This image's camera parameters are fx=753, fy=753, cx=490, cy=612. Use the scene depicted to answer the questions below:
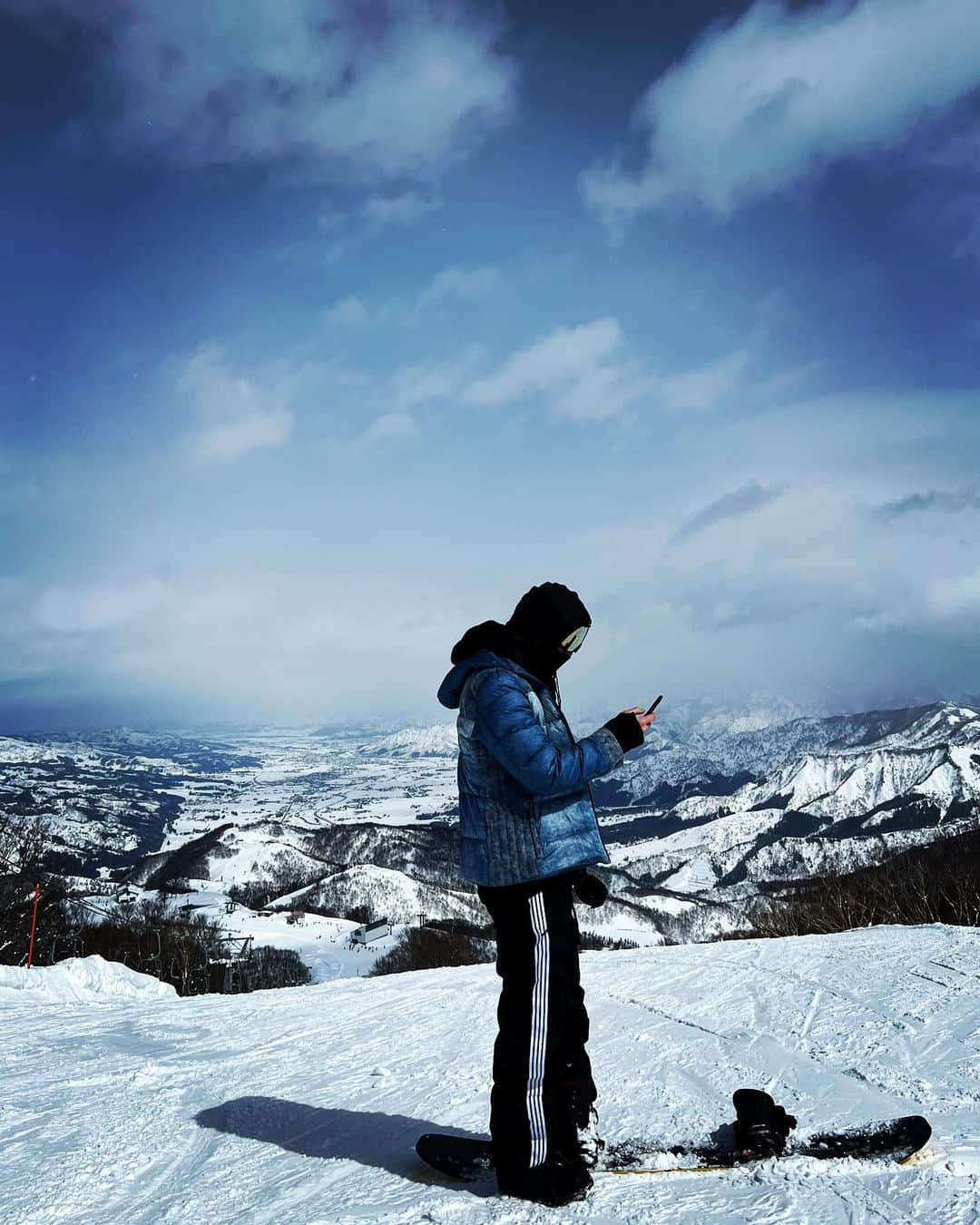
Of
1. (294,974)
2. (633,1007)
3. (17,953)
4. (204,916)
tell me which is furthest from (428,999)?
(204,916)

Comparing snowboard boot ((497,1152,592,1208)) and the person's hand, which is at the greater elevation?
the person's hand

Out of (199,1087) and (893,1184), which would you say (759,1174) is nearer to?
(893,1184)

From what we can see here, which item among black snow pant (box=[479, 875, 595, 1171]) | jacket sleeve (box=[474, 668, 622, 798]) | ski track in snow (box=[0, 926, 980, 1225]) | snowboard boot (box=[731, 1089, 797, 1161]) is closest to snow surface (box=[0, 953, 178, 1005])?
ski track in snow (box=[0, 926, 980, 1225])

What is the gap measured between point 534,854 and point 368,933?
11731 cm

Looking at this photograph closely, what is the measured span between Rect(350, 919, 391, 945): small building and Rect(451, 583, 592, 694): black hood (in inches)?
4468

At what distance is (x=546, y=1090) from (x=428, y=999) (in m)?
5.11

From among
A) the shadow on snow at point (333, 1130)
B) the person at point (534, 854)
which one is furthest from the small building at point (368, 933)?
the person at point (534, 854)

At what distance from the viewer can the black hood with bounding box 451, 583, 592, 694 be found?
327 cm

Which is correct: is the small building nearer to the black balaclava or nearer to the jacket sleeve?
the black balaclava

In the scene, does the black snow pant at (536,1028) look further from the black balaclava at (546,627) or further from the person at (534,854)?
the black balaclava at (546,627)

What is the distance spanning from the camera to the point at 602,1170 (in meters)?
2.92

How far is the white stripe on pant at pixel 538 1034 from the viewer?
2.81 m

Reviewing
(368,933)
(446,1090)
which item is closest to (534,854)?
(446,1090)

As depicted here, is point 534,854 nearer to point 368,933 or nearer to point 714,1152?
point 714,1152
